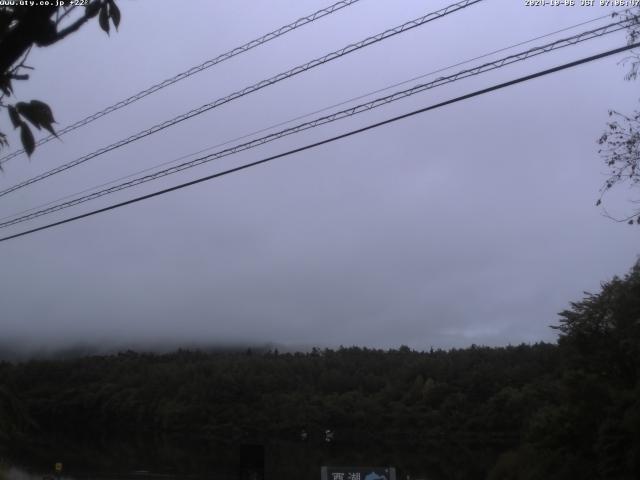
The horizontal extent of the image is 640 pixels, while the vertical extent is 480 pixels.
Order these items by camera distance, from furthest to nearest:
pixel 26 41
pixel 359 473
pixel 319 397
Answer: pixel 319 397 < pixel 359 473 < pixel 26 41

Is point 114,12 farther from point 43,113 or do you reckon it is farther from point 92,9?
point 43,113

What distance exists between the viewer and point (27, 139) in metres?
3.35

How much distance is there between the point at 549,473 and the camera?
81.4ft

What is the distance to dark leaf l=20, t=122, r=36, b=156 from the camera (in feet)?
10.9

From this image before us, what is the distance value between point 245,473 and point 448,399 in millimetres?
95540

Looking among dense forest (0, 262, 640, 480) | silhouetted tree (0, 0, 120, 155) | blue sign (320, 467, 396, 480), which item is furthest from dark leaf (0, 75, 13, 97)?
dense forest (0, 262, 640, 480)

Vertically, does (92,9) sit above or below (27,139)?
above

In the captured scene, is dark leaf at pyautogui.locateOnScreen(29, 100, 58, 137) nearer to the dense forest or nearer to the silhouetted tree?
the silhouetted tree

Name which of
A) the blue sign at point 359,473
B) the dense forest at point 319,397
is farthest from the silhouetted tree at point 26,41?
the dense forest at point 319,397

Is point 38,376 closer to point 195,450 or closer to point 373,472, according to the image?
point 195,450

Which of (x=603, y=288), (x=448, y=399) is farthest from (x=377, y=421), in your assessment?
(x=603, y=288)

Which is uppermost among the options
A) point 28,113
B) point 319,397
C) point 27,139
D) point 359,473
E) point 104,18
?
point 319,397

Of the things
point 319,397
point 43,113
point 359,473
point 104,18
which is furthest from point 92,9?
point 319,397

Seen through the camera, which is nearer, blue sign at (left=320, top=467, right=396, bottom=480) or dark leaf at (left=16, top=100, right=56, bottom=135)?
dark leaf at (left=16, top=100, right=56, bottom=135)
